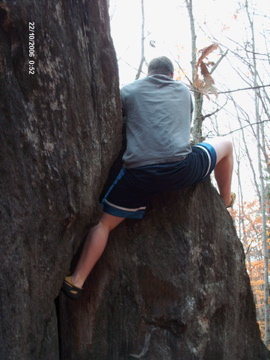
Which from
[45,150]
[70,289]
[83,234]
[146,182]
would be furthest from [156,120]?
[70,289]

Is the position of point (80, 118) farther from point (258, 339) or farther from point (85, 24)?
point (258, 339)

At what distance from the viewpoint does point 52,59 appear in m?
3.15

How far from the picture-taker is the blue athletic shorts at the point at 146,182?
3619 mm

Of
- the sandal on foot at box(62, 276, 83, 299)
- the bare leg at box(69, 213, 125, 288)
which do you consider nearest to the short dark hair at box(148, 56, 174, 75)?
the bare leg at box(69, 213, 125, 288)

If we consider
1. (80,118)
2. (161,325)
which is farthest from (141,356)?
(80,118)

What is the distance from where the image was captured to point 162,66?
12.9 feet

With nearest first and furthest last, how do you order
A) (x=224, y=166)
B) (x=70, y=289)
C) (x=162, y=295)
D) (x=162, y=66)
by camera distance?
(x=70, y=289)
(x=162, y=66)
(x=162, y=295)
(x=224, y=166)

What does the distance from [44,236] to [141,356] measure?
1.76 meters

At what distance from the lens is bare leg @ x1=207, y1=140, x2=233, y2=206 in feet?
14.0

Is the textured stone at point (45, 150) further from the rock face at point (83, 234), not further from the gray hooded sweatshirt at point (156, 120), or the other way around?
the gray hooded sweatshirt at point (156, 120)

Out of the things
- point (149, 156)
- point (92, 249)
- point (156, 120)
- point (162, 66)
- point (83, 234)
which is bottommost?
point (92, 249)

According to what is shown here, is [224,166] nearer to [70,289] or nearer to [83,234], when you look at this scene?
[83,234]

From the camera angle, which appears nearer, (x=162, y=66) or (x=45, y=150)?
(x=45, y=150)

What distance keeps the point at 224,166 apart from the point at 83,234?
1.87 metres
